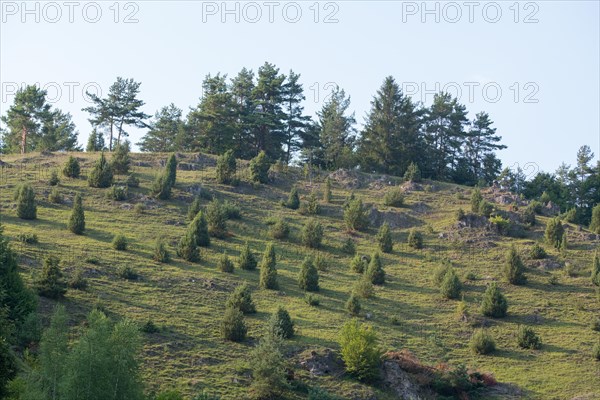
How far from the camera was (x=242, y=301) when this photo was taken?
2203 inches

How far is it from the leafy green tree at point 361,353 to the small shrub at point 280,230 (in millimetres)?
23641

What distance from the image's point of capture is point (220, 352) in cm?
5053

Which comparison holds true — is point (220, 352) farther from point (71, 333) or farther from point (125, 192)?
point (125, 192)

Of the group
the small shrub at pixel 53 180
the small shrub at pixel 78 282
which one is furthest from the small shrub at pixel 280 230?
the small shrub at pixel 53 180

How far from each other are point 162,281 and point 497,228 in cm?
3446

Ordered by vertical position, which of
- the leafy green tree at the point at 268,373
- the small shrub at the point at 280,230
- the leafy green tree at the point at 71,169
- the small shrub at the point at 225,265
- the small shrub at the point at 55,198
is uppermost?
the leafy green tree at the point at 71,169

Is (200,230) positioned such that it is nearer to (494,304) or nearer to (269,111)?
(494,304)

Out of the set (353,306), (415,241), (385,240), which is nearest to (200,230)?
(385,240)

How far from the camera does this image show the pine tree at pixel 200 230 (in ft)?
225

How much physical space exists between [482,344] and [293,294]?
1471cm

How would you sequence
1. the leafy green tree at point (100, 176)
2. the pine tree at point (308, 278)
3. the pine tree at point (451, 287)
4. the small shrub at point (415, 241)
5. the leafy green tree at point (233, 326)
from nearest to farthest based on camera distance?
the leafy green tree at point (233, 326) → the pine tree at point (308, 278) → the pine tree at point (451, 287) → the small shrub at point (415, 241) → the leafy green tree at point (100, 176)

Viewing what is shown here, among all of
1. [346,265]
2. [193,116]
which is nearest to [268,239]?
[346,265]

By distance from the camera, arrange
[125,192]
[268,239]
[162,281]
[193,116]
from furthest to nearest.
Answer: [193,116] < [125,192] < [268,239] < [162,281]

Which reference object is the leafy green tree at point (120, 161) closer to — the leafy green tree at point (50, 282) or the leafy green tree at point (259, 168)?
the leafy green tree at point (259, 168)
